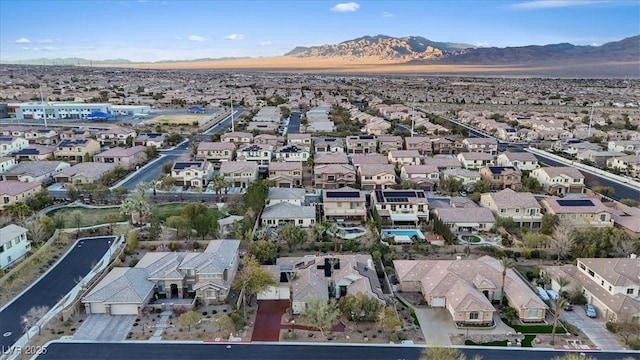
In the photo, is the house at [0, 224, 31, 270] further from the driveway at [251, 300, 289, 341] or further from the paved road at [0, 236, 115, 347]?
the driveway at [251, 300, 289, 341]

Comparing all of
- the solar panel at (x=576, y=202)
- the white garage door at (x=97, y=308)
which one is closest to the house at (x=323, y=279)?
the white garage door at (x=97, y=308)

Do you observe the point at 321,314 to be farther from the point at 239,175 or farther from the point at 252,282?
the point at 239,175

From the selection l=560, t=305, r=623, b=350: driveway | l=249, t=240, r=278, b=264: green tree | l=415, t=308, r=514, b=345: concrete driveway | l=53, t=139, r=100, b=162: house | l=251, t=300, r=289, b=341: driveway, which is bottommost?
l=560, t=305, r=623, b=350: driveway

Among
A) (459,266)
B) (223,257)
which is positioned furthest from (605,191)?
(223,257)

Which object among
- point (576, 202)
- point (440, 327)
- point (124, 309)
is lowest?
point (440, 327)

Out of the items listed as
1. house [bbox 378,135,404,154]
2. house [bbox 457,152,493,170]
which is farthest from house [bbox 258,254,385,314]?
house [bbox 378,135,404,154]

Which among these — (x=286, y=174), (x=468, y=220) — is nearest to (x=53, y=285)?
(x=286, y=174)
